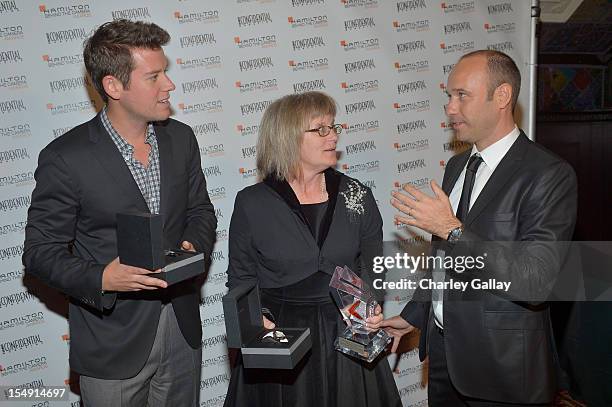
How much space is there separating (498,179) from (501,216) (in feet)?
0.48

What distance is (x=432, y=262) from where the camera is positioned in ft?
8.43

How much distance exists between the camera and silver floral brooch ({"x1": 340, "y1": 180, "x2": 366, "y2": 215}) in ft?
9.03

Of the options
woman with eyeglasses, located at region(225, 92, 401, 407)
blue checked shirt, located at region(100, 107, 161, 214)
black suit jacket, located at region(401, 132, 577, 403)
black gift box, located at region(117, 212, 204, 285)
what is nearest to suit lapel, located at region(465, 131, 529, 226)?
black suit jacket, located at region(401, 132, 577, 403)

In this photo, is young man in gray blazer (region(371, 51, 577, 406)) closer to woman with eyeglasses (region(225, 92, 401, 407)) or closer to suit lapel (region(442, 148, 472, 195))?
suit lapel (region(442, 148, 472, 195))

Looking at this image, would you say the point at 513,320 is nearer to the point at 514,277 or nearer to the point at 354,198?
the point at 514,277

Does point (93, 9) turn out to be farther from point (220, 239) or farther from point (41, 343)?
point (41, 343)

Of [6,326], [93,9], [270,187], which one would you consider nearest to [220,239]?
[270,187]

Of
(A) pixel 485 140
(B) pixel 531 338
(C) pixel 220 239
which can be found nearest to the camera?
(B) pixel 531 338

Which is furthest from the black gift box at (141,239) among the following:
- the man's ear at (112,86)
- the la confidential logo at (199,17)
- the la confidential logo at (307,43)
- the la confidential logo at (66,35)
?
the la confidential logo at (307,43)

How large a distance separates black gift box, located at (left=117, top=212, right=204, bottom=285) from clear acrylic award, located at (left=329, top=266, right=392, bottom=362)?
643mm

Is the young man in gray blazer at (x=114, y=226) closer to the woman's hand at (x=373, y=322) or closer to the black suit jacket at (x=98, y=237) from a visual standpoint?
the black suit jacket at (x=98, y=237)

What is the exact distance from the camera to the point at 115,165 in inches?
92.4

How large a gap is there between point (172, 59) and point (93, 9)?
472 millimetres

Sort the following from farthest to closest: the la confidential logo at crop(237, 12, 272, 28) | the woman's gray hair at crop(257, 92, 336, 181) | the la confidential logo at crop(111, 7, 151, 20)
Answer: the la confidential logo at crop(237, 12, 272, 28), the la confidential logo at crop(111, 7, 151, 20), the woman's gray hair at crop(257, 92, 336, 181)
